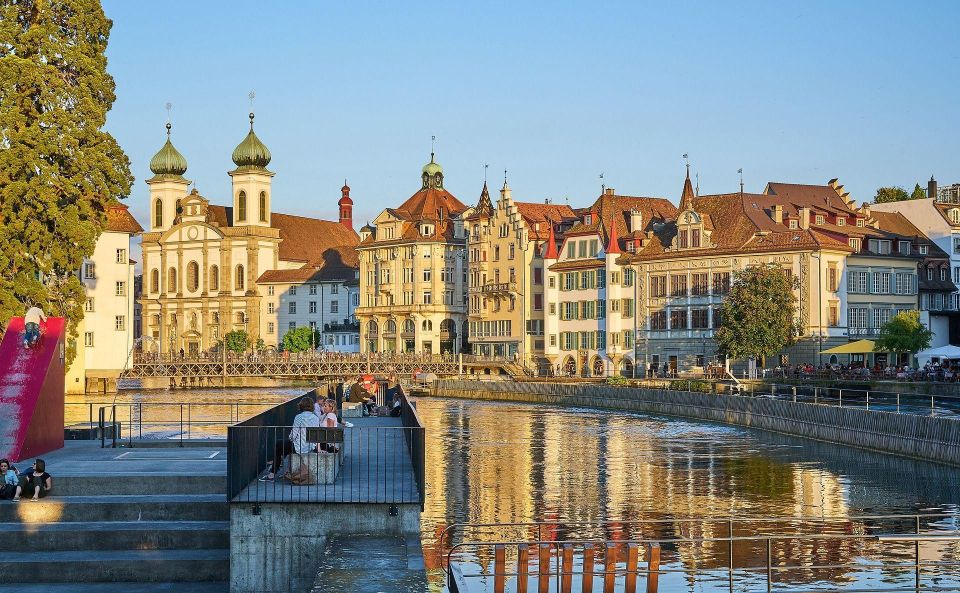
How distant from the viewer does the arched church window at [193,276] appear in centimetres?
15738

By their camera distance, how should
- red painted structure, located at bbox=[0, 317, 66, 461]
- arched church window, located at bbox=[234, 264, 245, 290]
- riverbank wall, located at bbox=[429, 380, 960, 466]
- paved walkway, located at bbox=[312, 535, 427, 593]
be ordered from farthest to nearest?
arched church window, located at bbox=[234, 264, 245, 290] → riverbank wall, located at bbox=[429, 380, 960, 466] → red painted structure, located at bbox=[0, 317, 66, 461] → paved walkway, located at bbox=[312, 535, 427, 593]

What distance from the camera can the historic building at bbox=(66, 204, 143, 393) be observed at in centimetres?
9988

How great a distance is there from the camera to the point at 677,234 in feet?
317

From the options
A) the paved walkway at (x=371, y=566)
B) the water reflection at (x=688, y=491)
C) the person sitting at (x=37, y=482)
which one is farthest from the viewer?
the water reflection at (x=688, y=491)

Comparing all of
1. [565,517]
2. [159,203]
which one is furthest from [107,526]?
[159,203]

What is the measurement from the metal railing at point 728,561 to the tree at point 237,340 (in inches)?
4914

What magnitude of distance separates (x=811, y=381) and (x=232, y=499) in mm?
61528

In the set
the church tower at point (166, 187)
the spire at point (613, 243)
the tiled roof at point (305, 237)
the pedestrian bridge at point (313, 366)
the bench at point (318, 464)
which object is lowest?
the bench at point (318, 464)

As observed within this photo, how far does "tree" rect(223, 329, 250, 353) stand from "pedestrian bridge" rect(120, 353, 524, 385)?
25.4 metres

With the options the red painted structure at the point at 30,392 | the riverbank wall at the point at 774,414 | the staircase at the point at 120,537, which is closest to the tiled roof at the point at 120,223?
the riverbank wall at the point at 774,414

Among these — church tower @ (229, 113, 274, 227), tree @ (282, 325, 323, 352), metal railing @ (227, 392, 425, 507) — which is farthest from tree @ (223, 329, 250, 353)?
metal railing @ (227, 392, 425, 507)

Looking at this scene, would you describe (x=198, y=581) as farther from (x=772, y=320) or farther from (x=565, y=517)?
(x=772, y=320)

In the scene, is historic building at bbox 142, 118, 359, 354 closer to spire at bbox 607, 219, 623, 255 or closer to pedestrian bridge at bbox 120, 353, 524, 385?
pedestrian bridge at bbox 120, 353, 524, 385

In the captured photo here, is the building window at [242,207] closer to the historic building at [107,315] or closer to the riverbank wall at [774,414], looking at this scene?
the historic building at [107,315]
